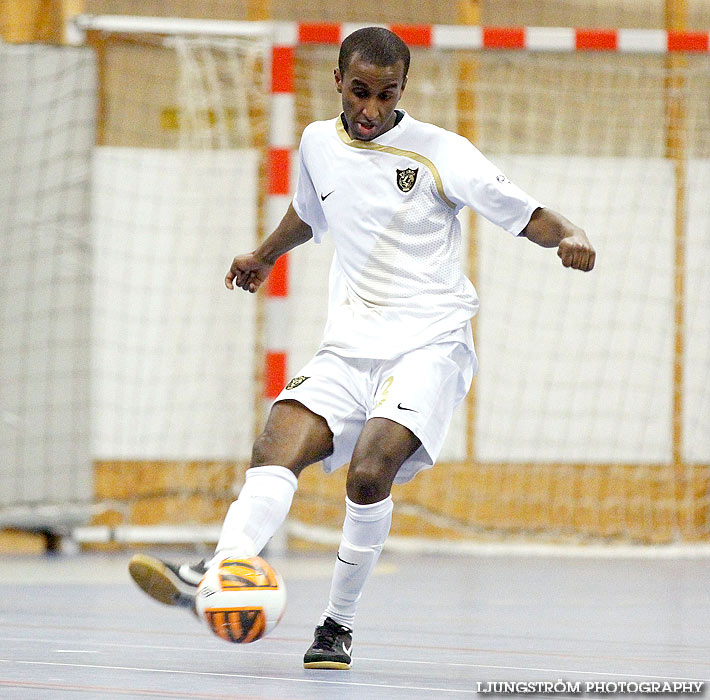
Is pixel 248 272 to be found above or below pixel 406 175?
below

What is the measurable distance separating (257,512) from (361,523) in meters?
0.32

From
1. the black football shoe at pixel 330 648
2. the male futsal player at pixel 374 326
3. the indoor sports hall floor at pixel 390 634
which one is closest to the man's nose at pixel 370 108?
the male futsal player at pixel 374 326

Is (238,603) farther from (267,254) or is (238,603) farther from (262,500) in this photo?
(267,254)

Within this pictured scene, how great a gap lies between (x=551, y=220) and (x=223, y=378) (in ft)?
16.0

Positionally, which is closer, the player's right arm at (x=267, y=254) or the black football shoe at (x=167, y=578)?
the black football shoe at (x=167, y=578)

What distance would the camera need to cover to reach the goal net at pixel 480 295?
8500 millimetres

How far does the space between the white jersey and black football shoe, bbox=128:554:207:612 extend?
0.76m

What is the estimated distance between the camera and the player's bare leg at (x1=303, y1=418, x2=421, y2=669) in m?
3.84

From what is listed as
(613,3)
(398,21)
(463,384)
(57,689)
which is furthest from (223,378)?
(57,689)

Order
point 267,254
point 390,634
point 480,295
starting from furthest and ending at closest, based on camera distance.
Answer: point 480,295
point 390,634
point 267,254

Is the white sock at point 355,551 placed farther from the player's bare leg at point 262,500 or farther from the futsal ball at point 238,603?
the futsal ball at point 238,603

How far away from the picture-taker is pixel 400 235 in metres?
4.09

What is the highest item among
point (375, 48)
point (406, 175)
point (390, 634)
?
point (375, 48)

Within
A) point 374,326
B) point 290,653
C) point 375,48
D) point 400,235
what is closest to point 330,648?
point 290,653
